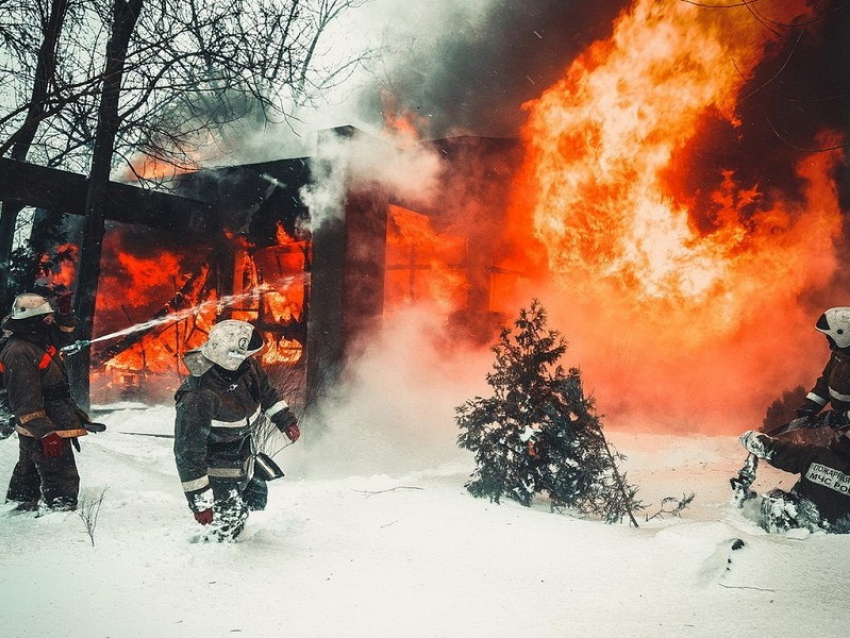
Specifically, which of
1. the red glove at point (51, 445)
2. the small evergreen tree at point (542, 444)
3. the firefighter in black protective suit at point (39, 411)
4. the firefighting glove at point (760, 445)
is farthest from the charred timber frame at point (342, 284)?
the firefighting glove at point (760, 445)

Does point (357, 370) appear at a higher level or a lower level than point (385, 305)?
lower

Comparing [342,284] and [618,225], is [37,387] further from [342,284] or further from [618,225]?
[618,225]

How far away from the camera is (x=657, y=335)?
13.0 metres

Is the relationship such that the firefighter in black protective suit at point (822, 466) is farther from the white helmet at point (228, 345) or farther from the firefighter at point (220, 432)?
the white helmet at point (228, 345)

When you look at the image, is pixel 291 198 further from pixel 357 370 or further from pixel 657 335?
pixel 657 335

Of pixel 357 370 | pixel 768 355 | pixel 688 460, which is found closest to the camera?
pixel 688 460

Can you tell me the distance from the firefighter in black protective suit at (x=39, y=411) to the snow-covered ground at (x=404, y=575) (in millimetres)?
280

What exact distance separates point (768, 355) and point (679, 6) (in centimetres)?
744

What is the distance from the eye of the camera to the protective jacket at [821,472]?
168 inches

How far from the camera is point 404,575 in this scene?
3367mm

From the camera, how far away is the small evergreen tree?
5.52 meters

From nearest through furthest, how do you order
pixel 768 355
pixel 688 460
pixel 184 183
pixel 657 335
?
1. pixel 688 460
2. pixel 768 355
3. pixel 657 335
4. pixel 184 183

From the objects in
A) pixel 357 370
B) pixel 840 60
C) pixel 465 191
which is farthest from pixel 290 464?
pixel 840 60

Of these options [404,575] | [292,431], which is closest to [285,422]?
[292,431]
